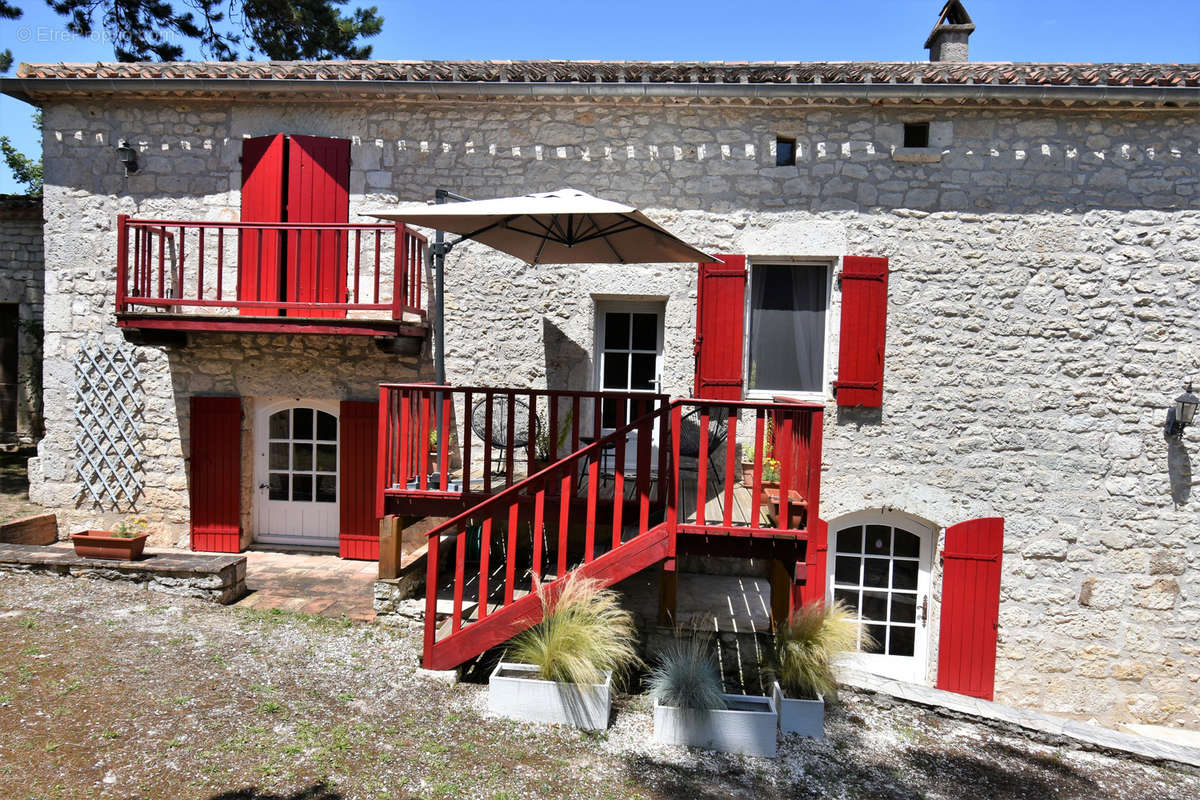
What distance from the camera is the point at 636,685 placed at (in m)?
4.63

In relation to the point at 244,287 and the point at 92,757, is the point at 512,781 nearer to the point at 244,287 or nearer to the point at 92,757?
the point at 92,757

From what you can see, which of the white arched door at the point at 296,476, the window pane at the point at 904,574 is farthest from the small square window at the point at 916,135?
the white arched door at the point at 296,476

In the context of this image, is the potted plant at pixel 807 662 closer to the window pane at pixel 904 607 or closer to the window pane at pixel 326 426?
the window pane at pixel 904 607

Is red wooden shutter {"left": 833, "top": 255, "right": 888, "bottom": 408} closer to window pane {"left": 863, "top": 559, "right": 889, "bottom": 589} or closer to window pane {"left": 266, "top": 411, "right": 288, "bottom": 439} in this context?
window pane {"left": 863, "top": 559, "right": 889, "bottom": 589}

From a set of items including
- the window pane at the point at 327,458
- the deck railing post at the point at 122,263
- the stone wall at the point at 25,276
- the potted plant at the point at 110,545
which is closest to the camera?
the potted plant at the point at 110,545

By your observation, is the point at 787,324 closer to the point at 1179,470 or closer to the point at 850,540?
the point at 850,540

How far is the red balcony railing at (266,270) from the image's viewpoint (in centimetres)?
659

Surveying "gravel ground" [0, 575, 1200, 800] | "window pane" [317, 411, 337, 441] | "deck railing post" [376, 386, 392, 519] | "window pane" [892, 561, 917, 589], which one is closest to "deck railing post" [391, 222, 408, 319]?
"deck railing post" [376, 386, 392, 519]

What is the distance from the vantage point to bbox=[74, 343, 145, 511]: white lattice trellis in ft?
23.4

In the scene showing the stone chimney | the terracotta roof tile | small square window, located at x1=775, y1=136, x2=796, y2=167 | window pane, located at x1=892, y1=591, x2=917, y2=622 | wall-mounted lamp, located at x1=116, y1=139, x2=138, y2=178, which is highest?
the stone chimney

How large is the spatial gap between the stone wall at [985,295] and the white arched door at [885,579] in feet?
1.18

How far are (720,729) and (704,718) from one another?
103 mm

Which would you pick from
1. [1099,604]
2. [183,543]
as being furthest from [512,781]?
[1099,604]

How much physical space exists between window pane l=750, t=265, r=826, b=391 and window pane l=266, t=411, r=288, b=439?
184 inches
